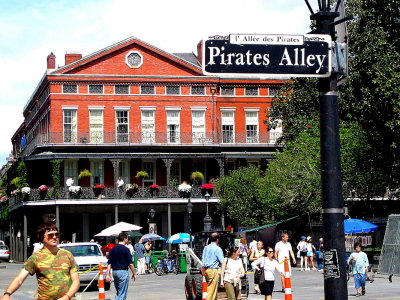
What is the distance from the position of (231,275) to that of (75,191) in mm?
37765

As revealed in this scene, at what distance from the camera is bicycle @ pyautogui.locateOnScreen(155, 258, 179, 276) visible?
3638cm

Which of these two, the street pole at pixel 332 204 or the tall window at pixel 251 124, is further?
the tall window at pixel 251 124

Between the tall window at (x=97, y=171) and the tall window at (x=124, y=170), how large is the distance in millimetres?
1334

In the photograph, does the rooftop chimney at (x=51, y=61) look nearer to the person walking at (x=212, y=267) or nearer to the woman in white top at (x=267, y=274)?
the woman in white top at (x=267, y=274)

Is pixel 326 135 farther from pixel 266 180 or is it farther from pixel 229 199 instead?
pixel 229 199

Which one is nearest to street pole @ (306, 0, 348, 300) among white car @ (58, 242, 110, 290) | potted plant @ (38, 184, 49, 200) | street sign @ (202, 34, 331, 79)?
street sign @ (202, 34, 331, 79)

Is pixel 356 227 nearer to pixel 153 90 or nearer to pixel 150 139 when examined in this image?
pixel 150 139

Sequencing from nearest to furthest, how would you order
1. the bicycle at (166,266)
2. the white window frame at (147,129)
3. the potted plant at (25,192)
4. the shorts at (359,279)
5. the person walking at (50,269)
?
the person walking at (50,269)
the shorts at (359,279)
the bicycle at (166,266)
the potted plant at (25,192)
the white window frame at (147,129)

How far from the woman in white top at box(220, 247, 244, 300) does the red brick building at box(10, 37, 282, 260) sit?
37.4 meters

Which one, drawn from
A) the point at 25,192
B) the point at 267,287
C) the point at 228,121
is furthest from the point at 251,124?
the point at 267,287

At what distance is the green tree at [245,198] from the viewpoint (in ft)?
164

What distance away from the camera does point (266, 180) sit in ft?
155

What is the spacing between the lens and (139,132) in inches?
2208

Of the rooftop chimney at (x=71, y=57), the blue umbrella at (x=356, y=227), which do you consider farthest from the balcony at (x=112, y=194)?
the blue umbrella at (x=356, y=227)
